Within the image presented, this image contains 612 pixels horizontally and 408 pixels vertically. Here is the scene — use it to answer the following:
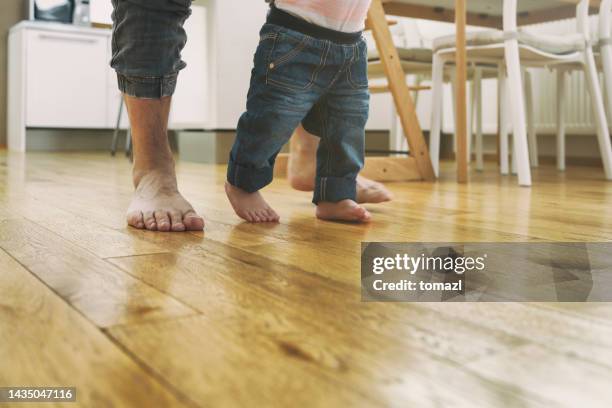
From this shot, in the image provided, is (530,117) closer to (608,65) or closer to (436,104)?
(608,65)

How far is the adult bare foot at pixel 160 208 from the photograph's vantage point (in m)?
0.92

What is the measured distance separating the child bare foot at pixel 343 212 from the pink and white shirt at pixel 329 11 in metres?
0.27

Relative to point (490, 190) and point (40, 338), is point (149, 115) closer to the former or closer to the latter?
point (40, 338)

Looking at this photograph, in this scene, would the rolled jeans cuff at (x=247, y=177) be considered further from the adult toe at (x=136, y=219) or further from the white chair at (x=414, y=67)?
the white chair at (x=414, y=67)

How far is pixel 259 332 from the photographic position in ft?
1.50

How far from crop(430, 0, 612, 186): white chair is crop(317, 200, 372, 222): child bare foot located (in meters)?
0.90

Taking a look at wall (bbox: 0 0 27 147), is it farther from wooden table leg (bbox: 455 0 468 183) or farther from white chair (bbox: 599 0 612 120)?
white chair (bbox: 599 0 612 120)

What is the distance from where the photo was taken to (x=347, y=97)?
43.3 inches

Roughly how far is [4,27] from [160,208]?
418 cm

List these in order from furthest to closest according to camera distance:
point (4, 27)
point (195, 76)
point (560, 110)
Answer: point (4, 27)
point (195, 76)
point (560, 110)

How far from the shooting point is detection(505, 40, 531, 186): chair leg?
1830 mm

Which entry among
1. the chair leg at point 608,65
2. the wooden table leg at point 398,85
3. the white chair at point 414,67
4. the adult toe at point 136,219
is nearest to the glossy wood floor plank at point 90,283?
the adult toe at point 136,219

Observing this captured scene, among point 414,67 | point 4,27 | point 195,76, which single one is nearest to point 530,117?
point 414,67

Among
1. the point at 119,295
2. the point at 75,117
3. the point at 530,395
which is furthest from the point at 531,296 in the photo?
the point at 75,117
